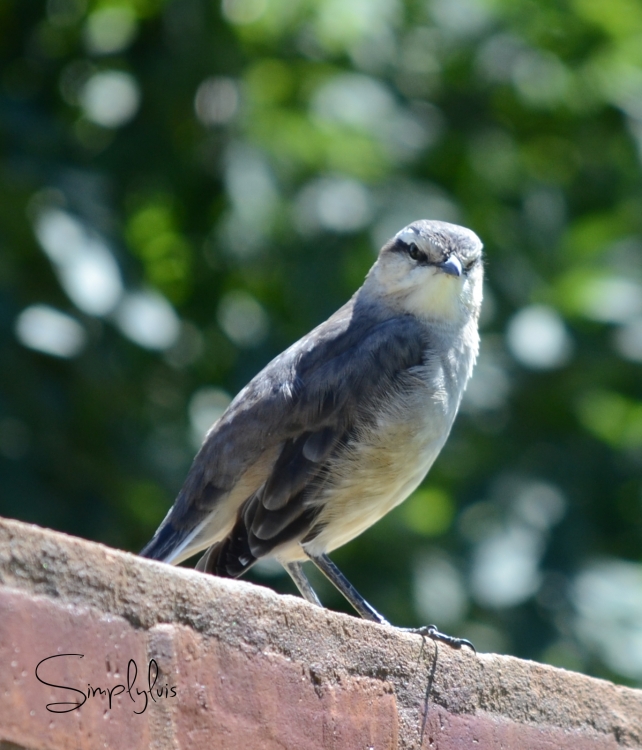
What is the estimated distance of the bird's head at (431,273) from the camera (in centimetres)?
466

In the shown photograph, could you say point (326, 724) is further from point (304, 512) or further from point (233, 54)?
point (233, 54)

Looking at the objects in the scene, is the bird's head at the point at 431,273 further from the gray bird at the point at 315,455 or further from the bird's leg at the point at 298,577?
the bird's leg at the point at 298,577

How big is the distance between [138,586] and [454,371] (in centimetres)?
234

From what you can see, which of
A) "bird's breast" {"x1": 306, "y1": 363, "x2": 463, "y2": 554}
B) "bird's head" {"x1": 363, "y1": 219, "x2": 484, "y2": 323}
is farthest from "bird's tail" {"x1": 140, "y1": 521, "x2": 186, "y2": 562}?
"bird's head" {"x1": 363, "y1": 219, "x2": 484, "y2": 323}

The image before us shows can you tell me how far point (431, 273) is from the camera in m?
4.75

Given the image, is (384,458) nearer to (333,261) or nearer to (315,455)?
(315,455)

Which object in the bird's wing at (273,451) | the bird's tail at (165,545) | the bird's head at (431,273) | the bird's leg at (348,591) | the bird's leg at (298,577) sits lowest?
the bird's leg at (298,577)

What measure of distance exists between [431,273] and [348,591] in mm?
1421

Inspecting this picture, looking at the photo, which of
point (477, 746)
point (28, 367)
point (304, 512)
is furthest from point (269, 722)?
point (28, 367)

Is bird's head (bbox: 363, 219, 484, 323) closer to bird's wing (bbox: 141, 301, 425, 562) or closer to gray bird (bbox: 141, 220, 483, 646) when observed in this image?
gray bird (bbox: 141, 220, 483, 646)

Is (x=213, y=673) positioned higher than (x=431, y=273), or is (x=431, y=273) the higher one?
(x=431, y=273)
